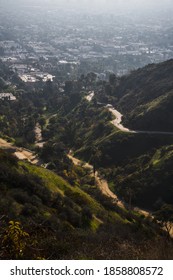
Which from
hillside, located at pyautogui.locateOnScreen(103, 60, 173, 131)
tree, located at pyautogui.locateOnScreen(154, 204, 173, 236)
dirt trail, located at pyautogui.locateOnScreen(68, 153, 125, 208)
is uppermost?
hillside, located at pyautogui.locateOnScreen(103, 60, 173, 131)

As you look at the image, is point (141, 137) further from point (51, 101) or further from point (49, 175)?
point (51, 101)

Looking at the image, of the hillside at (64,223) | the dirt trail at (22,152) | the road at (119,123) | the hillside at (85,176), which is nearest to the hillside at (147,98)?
the hillside at (85,176)

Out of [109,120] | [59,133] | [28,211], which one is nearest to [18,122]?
[59,133]

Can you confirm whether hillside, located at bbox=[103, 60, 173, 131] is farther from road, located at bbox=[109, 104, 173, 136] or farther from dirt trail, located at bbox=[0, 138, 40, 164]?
dirt trail, located at bbox=[0, 138, 40, 164]

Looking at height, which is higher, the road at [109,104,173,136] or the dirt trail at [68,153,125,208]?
the road at [109,104,173,136]

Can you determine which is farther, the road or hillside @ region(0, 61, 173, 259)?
the road

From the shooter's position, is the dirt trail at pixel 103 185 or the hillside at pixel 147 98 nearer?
the dirt trail at pixel 103 185

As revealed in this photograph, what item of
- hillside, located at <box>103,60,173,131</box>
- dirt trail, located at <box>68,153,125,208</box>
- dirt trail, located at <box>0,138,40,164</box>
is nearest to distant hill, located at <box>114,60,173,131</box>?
hillside, located at <box>103,60,173,131</box>

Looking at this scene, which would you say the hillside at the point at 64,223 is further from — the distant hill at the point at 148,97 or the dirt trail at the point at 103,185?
the distant hill at the point at 148,97

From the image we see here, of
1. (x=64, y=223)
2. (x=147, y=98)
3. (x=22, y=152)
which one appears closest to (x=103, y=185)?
(x=22, y=152)

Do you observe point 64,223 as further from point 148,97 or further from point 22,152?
point 148,97
